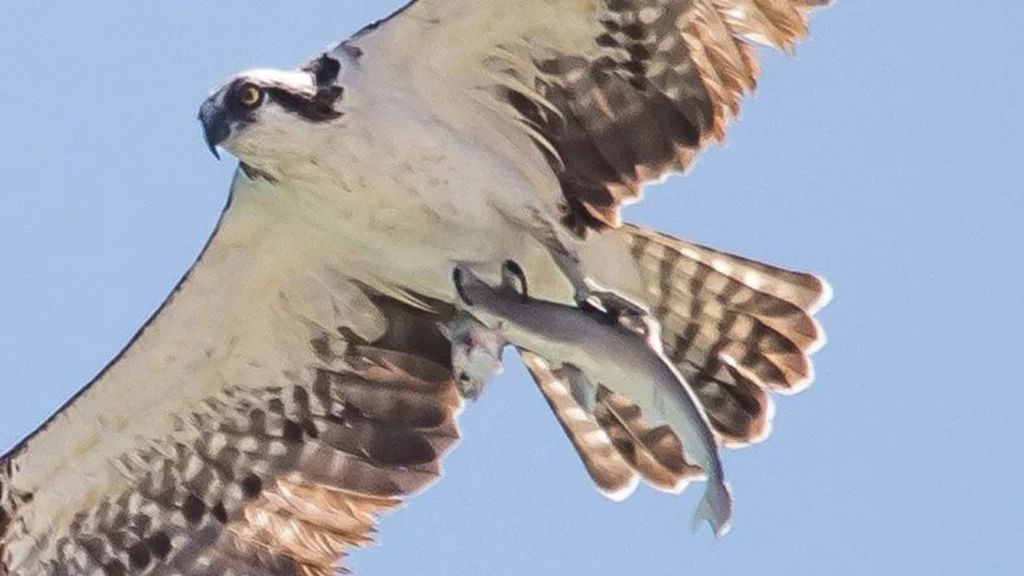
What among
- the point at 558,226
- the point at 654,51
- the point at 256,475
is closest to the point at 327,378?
the point at 256,475

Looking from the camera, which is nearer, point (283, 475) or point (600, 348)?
point (600, 348)

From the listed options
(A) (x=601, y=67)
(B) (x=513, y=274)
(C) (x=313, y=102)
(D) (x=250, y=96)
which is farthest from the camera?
(B) (x=513, y=274)

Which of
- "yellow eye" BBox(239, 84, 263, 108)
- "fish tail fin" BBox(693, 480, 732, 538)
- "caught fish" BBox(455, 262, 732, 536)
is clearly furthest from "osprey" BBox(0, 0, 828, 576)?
"fish tail fin" BBox(693, 480, 732, 538)

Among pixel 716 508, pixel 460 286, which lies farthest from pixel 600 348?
pixel 716 508

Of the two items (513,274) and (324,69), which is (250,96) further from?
(513,274)

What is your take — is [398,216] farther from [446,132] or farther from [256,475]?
[256,475]

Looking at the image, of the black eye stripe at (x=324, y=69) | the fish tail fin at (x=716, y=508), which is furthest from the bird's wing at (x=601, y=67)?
the fish tail fin at (x=716, y=508)

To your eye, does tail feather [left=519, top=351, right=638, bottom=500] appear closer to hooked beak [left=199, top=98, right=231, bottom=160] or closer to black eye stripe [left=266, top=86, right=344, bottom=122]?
black eye stripe [left=266, top=86, right=344, bottom=122]
